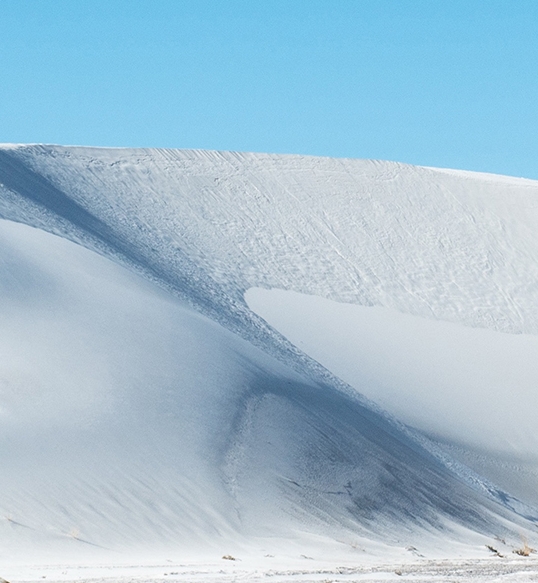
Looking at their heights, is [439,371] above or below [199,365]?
above

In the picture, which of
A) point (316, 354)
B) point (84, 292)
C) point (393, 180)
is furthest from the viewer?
point (393, 180)

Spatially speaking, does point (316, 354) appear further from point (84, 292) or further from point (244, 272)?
point (84, 292)

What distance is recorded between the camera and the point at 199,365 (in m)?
17.5

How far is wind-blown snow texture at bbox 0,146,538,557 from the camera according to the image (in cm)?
1409

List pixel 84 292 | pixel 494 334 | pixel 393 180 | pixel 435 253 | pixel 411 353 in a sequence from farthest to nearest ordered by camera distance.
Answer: pixel 393 180 < pixel 435 253 < pixel 494 334 < pixel 411 353 < pixel 84 292

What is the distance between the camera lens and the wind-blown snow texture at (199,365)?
14086 mm

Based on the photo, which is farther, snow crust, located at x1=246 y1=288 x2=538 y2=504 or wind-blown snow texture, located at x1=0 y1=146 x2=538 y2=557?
snow crust, located at x1=246 y1=288 x2=538 y2=504

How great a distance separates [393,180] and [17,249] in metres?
17.0

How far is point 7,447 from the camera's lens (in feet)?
46.0

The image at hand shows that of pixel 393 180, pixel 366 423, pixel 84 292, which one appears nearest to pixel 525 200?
pixel 393 180

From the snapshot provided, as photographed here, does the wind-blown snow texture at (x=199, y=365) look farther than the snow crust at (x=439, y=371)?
No

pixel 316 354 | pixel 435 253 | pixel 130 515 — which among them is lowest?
pixel 130 515

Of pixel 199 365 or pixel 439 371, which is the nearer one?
pixel 199 365

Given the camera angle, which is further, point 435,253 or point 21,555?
point 435,253
